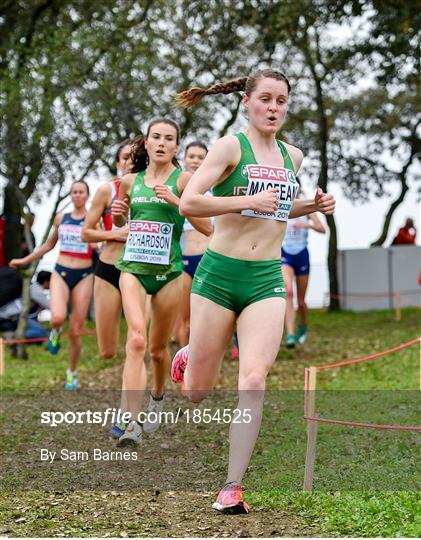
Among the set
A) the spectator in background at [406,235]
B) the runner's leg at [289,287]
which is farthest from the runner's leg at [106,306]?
the spectator in background at [406,235]

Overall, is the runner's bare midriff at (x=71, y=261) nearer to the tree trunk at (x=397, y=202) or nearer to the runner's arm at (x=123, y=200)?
the runner's arm at (x=123, y=200)

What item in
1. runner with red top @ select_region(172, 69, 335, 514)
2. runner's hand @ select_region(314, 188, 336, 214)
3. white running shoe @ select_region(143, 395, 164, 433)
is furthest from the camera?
white running shoe @ select_region(143, 395, 164, 433)

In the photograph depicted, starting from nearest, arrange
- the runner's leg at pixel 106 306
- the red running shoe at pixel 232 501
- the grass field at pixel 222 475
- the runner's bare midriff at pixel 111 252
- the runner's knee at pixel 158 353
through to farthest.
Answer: the grass field at pixel 222 475
the red running shoe at pixel 232 501
the runner's knee at pixel 158 353
the runner's leg at pixel 106 306
the runner's bare midriff at pixel 111 252

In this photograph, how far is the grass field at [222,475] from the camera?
559 cm

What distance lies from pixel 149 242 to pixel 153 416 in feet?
5.12

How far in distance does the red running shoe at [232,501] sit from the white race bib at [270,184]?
1491 millimetres

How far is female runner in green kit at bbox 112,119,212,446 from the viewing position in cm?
816

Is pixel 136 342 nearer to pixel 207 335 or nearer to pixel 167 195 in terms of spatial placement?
pixel 167 195

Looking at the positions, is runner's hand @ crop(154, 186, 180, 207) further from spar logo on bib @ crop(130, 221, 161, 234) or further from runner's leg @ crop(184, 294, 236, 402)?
runner's leg @ crop(184, 294, 236, 402)

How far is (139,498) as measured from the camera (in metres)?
6.39

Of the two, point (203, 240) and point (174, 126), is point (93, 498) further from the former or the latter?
point (203, 240)

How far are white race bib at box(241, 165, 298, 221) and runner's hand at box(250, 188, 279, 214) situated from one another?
23cm

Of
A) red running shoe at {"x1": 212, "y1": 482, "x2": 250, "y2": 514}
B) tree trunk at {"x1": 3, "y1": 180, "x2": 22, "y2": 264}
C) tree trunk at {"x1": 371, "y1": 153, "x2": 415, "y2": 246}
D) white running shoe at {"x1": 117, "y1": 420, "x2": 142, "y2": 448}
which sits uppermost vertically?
tree trunk at {"x1": 371, "y1": 153, "x2": 415, "y2": 246}

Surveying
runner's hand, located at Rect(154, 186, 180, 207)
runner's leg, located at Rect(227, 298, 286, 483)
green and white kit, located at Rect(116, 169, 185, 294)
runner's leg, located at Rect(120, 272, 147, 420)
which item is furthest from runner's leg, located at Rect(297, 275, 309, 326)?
runner's leg, located at Rect(227, 298, 286, 483)
